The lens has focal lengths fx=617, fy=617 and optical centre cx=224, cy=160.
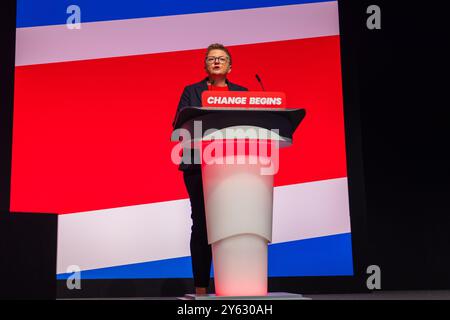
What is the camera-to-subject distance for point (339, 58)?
3.81 meters

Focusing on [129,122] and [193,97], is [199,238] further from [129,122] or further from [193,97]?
[129,122]

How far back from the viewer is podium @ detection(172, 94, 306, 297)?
214cm

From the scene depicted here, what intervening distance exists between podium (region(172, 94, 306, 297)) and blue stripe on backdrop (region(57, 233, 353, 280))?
53.5 inches

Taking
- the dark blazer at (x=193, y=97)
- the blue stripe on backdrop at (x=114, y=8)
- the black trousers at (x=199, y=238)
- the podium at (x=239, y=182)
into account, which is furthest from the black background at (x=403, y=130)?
the podium at (x=239, y=182)

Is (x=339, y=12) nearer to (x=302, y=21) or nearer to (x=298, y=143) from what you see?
(x=302, y=21)

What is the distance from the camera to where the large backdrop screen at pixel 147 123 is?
3.51 metres

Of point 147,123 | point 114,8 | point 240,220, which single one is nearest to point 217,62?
point 240,220

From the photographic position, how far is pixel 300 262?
141 inches

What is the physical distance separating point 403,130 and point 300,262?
120cm

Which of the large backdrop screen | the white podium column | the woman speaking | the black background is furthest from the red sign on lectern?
the black background

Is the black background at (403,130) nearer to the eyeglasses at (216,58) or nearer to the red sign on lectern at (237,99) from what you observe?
the eyeglasses at (216,58)
